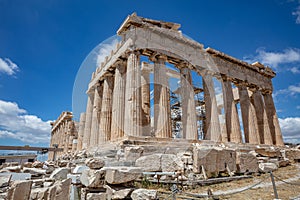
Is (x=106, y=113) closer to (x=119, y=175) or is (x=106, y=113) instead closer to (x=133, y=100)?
(x=133, y=100)

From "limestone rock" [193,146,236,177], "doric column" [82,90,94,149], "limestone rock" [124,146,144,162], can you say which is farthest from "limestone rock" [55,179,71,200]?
"doric column" [82,90,94,149]

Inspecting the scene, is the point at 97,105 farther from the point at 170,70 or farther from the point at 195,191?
the point at 195,191

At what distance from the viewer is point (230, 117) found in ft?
61.3

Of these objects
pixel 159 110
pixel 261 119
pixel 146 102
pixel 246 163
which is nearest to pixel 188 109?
pixel 159 110

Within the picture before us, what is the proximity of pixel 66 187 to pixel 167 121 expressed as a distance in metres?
9.86

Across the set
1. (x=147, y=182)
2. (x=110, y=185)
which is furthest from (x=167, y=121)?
(x=110, y=185)

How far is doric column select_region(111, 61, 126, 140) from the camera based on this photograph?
14047 mm

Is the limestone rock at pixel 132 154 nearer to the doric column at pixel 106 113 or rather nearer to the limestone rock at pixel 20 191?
the limestone rock at pixel 20 191

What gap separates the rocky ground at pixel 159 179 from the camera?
4.53 m

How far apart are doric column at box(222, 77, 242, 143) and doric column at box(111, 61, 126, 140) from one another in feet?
34.6

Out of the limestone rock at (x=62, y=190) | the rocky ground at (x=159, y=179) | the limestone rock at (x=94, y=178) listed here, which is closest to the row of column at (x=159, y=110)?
the rocky ground at (x=159, y=179)

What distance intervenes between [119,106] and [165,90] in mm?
3746

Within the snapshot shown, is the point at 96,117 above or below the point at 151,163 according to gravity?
above

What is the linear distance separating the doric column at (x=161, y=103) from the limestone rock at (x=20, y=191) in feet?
31.5
